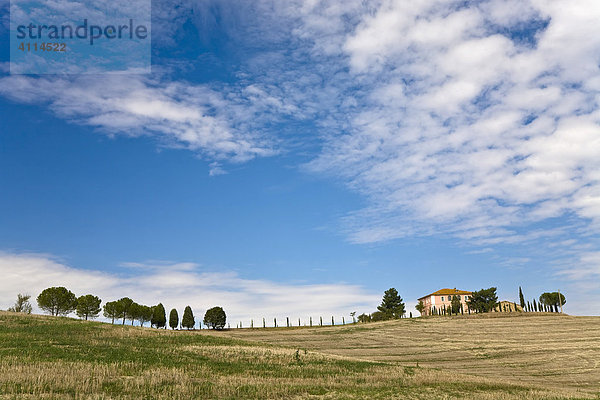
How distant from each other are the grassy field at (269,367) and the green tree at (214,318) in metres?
69.0

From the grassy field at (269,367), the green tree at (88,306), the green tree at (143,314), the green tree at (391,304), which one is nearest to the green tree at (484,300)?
the green tree at (391,304)

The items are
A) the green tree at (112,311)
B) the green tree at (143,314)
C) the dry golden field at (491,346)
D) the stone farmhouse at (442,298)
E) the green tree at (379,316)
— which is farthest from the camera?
the stone farmhouse at (442,298)

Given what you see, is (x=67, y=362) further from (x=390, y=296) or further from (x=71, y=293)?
(x=390, y=296)

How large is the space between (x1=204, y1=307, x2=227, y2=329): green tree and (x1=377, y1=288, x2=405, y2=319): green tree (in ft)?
169

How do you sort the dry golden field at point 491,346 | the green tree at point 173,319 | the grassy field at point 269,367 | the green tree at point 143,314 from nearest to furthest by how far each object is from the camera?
1. the grassy field at point 269,367
2. the dry golden field at point 491,346
3. the green tree at point 143,314
4. the green tree at point 173,319

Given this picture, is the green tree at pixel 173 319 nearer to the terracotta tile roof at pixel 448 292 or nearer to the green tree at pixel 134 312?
the green tree at pixel 134 312

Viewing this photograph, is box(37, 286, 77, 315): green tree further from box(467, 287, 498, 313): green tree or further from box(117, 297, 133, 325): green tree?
box(467, 287, 498, 313): green tree

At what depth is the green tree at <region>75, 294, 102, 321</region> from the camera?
115 m

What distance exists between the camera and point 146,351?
136 feet

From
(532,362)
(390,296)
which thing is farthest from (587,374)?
(390,296)

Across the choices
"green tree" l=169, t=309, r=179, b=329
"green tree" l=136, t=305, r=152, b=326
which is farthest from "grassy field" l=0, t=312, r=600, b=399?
"green tree" l=169, t=309, r=179, b=329

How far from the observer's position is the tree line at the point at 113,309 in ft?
364

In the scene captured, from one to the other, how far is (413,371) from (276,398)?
17688 millimetres

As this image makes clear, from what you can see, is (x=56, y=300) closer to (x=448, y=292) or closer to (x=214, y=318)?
(x=214, y=318)
